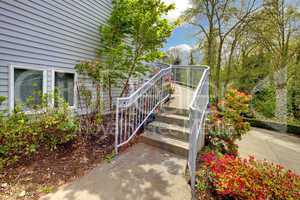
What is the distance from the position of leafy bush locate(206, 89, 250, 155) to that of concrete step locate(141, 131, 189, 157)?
2.73 feet

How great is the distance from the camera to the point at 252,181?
6.46 feet

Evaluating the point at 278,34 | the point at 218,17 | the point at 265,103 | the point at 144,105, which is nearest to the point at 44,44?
the point at 144,105

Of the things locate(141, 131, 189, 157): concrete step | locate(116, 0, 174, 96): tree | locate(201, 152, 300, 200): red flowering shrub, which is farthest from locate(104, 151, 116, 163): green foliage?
locate(116, 0, 174, 96): tree

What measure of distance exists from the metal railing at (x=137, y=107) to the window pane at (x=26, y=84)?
192cm

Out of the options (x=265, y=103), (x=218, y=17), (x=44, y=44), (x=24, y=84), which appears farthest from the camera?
(x=265, y=103)

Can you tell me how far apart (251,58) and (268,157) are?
28.7ft

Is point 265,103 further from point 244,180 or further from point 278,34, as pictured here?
point 244,180

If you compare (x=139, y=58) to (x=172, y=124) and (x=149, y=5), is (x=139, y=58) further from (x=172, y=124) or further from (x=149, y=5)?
(x=172, y=124)

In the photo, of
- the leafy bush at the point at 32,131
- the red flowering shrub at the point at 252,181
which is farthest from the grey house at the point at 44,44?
the red flowering shrub at the point at 252,181

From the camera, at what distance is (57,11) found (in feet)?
13.0

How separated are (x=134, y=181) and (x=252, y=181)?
168cm

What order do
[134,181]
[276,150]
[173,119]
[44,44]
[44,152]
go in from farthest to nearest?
1. [276,150]
2. [173,119]
3. [44,44]
4. [44,152]
5. [134,181]

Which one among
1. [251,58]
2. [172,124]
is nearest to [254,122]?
[251,58]

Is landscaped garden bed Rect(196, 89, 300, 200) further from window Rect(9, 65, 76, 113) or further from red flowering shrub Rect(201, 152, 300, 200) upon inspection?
window Rect(9, 65, 76, 113)
